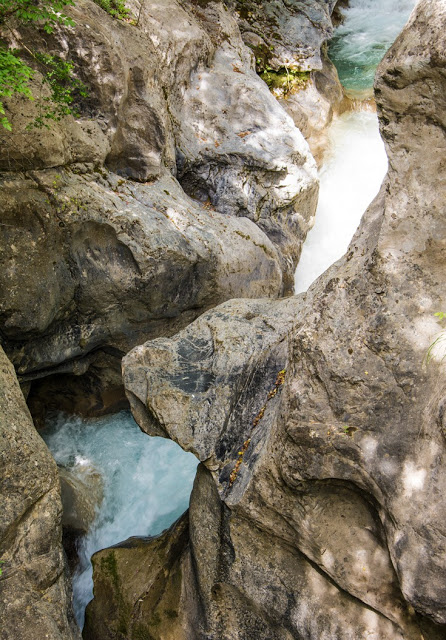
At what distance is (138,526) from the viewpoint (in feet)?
23.3

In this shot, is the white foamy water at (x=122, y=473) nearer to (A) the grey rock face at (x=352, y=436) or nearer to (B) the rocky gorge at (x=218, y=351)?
(B) the rocky gorge at (x=218, y=351)

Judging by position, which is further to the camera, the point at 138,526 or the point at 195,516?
the point at 138,526

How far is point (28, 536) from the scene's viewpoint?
4.41 meters

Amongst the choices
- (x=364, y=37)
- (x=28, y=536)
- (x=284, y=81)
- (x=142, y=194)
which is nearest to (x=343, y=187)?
(x=284, y=81)

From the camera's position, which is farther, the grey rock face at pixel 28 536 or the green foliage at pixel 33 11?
the green foliage at pixel 33 11

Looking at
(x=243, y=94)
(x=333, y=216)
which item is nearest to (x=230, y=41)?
(x=243, y=94)

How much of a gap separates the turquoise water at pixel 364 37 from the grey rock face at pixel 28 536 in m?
11.8

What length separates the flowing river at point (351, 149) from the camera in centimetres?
1077

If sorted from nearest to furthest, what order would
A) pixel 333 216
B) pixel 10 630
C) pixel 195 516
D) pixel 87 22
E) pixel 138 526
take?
pixel 10 630
pixel 195 516
pixel 87 22
pixel 138 526
pixel 333 216

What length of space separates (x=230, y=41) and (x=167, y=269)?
6063 mm

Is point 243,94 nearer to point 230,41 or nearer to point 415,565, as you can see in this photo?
→ point 230,41

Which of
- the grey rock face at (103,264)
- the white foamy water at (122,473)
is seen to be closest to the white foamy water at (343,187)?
the grey rock face at (103,264)

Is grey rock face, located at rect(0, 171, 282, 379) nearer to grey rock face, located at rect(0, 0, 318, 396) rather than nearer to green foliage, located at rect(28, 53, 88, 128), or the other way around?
grey rock face, located at rect(0, 0, 318, 396)

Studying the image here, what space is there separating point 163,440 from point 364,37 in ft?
39.6
